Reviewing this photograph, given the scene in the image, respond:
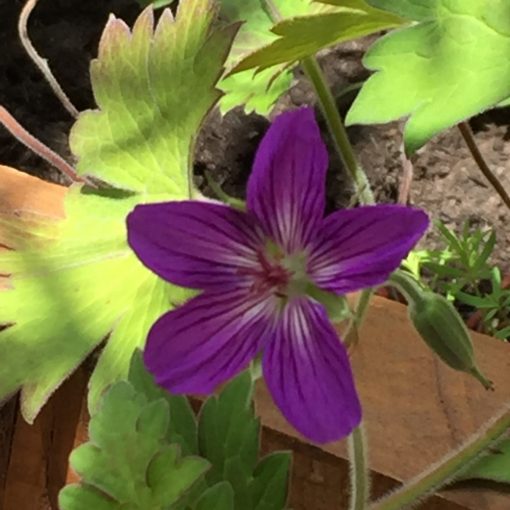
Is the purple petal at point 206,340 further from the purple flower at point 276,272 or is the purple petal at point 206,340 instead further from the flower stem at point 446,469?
the flower stem at point 446,469

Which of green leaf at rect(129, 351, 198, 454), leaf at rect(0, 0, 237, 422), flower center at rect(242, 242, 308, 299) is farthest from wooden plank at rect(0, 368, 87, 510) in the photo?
flower center at rect(242, 242, 308, 299)

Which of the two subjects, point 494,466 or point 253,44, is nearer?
point 494,466

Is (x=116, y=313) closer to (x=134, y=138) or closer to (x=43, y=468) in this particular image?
(x=134, y=138)

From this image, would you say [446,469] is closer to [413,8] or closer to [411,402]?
[411,402]

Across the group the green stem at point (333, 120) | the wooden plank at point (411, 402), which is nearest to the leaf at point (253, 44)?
the green stem at point (333, 120)

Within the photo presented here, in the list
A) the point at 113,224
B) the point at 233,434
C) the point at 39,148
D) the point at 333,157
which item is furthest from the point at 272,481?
the point at 333,157

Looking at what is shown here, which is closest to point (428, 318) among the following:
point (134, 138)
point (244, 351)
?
point (244, 351)
